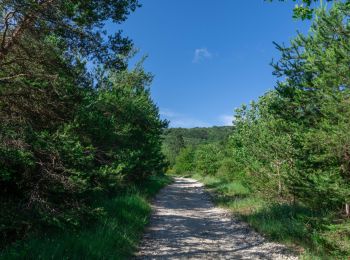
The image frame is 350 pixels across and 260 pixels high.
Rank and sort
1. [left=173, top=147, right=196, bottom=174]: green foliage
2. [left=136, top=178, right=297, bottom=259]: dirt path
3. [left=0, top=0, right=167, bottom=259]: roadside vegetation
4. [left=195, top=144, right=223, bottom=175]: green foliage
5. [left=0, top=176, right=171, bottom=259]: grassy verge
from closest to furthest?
[left=0, top=176, right=171, bottom=259]: grassy verge → [left=0, top=0, right=167, bottom=259]: roadside vegetation → [left=136, top=178, right=297, bottom=259]: dirt path → [left=195, top=144, right=223, bottom=175]: green foliage → [left=173, top=147, right=196, bottom=174]: green foliage

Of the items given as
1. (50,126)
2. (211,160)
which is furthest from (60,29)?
(211,160)

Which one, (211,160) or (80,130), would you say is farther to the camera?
(211,160)

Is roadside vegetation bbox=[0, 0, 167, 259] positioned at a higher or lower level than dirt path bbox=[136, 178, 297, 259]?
higher

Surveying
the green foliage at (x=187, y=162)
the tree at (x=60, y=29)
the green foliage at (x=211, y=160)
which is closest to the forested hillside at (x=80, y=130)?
the tree at (x=60, y=29)

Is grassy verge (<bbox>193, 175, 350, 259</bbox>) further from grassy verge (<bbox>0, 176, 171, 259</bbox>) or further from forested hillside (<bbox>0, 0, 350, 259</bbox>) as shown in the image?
grassy verge (<bbox>0, 176, 171, 259</bbox>)

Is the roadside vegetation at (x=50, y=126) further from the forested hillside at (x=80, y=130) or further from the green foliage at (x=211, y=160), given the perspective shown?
the green foliage at (x=211, y=160)

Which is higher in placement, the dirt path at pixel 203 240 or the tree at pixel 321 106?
the tree at pixel 321 106

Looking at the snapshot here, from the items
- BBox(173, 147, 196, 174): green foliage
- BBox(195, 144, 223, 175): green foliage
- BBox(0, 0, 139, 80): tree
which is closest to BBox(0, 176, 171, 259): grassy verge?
BBox(0, 0, 139, 80): tree

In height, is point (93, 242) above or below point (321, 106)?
below

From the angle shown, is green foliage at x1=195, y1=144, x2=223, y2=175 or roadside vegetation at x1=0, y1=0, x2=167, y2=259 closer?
A: roadside vegetation at x1=0, y1=0, x2=167, y2=259

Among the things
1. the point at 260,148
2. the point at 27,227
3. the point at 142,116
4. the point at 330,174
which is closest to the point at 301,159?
the point at 330,174

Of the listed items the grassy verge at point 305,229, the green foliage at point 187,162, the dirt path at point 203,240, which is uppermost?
the green foliage at point 187,162

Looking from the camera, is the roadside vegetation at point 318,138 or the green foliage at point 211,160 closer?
the roadside vegetation at point 318,138

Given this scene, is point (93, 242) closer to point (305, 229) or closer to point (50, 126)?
point (50, 126)
